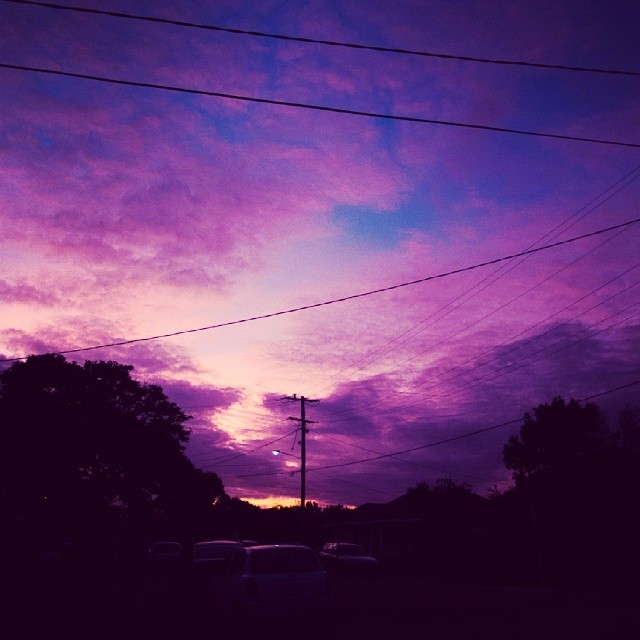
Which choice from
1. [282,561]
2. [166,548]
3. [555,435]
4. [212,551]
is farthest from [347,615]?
[555,435]

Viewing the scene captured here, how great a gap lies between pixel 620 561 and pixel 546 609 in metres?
11.5

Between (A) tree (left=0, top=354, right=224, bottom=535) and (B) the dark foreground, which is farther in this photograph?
(A) tree (left=0, top=354, right=224, bottom=535)

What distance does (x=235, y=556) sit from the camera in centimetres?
1296

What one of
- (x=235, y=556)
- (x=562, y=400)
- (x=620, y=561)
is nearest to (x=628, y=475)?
(x=620, y=561)

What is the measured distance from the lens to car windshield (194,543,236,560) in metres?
23.3

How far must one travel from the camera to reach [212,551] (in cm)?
2350

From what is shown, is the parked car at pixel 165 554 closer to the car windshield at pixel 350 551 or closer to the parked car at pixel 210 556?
the parked car at pixel 210 556

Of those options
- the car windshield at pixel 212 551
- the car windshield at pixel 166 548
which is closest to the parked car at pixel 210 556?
the car windshield at pixel 212 551

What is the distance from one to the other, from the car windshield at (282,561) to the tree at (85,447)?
28128 mm

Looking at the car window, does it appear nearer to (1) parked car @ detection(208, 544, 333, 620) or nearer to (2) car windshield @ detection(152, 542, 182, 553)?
(1) parked car @ detection(208, 544, 333, 620)

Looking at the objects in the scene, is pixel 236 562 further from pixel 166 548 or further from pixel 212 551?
pixel 166 548

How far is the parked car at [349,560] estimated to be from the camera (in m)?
33.1

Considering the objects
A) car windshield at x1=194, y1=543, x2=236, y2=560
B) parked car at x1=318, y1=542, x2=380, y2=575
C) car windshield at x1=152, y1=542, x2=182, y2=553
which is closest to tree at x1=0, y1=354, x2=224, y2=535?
car windshield at x1=152, y1=542, x2=182, y2=553

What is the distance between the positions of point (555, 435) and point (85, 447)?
4489cm
